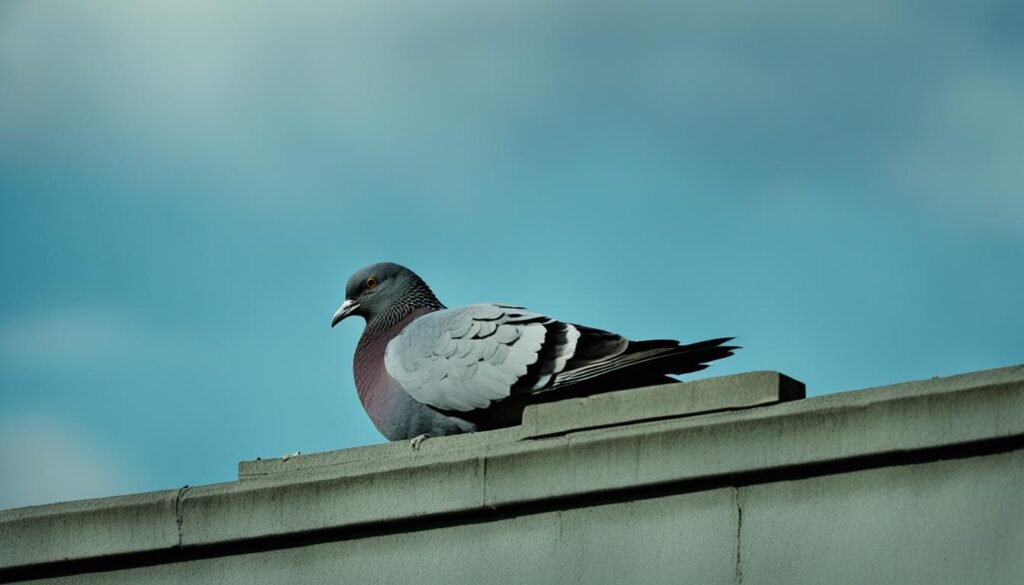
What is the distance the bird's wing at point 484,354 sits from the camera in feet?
27.9

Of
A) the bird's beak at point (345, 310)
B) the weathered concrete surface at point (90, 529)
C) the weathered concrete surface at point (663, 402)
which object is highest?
the bird's beak at point (345, 310)

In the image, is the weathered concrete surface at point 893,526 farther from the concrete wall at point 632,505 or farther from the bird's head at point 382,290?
the bird's head at point 382,290

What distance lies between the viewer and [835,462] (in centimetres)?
631

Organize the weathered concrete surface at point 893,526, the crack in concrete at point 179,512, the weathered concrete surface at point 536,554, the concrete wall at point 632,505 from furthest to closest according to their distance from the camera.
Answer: the crack in concrete at point 179,512, the weathered concrete surface at point 536,554, the concrete wall at point 632,505, the weathered concrete surface at point 893,526

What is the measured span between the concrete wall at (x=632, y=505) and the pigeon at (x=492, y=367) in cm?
69

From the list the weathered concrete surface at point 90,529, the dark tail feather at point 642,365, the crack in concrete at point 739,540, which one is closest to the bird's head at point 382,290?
the dark tail feather at point 642,365

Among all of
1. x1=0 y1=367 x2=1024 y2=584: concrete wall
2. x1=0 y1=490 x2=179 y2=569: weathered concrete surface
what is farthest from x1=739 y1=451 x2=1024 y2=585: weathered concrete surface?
x1=0 y1=490 x2=179 y2=569: weathered concrete surface

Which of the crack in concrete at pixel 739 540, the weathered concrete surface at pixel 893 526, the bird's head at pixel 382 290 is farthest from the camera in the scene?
the bird's head at pixel 382 290

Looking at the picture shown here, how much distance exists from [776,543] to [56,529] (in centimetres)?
364

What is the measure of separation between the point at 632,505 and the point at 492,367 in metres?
2.01

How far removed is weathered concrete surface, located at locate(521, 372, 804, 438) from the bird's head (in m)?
3.09

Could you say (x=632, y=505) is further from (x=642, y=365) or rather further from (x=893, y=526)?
(x=642, y=365)

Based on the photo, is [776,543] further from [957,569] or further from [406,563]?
[406,563]

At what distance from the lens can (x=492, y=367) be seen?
28.3ft
